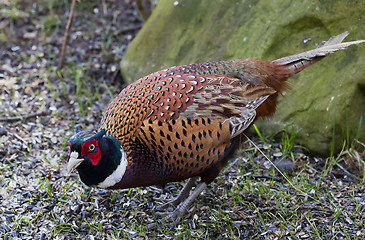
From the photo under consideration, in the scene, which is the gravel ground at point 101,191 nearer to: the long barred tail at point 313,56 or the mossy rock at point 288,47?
the mossy rock at point 288,47

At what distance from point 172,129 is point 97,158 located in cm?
52

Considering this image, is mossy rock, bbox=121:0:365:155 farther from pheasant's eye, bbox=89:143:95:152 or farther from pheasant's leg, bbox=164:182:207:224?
pheasant's eye, bbox=89:143:95:152

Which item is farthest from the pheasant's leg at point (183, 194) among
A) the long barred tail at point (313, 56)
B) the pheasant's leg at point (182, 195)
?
the long barred tail at point (313, 56)

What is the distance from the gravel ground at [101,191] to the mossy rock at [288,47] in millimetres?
234

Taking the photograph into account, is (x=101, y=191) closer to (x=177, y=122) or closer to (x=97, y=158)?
(x=97, y=158)

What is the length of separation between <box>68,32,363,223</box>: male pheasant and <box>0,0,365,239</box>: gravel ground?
12.3 inches

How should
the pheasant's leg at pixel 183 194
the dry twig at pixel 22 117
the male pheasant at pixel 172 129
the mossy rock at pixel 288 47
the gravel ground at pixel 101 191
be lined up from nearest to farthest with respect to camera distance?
1. the male pheasant at pixel 172 129
2. the gravel ground at pixel 101 191
3. the pheasant's leg at pixel 183 194
4. the mossy rock at pixel 288 47
5. the dry twig at pixel 22 117

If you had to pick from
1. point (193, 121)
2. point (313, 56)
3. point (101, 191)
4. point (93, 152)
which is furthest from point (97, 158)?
point (313, 56)

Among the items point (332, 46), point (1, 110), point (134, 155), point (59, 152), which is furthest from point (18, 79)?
point (332, 46)

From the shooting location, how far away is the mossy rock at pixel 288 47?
13.2ft

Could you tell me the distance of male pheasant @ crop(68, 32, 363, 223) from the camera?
10.3 ft

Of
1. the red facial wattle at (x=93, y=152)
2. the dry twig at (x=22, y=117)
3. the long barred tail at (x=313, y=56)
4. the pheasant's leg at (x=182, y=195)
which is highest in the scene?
the red facial wattle at (x=93, y=152)

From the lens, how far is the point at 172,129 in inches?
125

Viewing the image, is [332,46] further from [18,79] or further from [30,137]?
[18,79]
